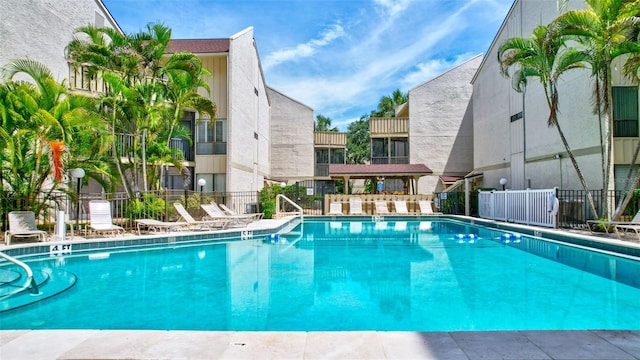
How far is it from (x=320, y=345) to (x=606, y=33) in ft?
40.1

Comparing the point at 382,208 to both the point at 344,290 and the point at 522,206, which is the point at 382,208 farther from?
the point at 344,290

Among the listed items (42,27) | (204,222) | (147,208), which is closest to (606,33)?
(204,222)

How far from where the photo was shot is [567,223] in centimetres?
1408

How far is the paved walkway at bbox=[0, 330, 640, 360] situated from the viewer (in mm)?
Answer: 3035

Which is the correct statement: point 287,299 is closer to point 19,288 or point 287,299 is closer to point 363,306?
point 363,306

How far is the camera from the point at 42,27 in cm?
1420

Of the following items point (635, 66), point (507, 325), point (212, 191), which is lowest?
point (507, 325)

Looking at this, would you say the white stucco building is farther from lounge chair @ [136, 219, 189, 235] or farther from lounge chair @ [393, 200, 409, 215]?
lounge chair @ [136, 219, 189, 235]

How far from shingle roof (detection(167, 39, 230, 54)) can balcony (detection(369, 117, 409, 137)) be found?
12.3m

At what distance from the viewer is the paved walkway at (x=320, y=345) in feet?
9.96

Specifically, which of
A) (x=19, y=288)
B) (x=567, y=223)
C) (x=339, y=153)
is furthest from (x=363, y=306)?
(x=339, y=153)

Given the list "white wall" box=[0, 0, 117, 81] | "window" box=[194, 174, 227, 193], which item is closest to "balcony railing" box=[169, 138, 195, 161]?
"window" box=[194, 174, 227, 193]

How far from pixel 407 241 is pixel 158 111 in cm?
919

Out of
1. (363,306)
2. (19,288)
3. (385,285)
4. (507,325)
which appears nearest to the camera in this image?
(507,325)
